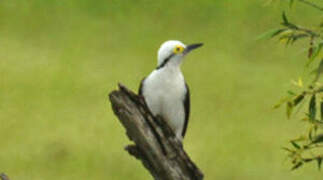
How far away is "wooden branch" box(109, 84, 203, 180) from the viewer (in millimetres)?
7797

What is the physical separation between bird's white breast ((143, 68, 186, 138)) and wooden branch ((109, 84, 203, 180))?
1.22 meters

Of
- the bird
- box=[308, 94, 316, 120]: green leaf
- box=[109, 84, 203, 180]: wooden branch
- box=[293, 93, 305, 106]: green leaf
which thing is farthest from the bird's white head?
box=[308, 94, 316, 120]: green leaf

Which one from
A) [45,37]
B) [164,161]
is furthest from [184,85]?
[45,37]

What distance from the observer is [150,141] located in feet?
26.0

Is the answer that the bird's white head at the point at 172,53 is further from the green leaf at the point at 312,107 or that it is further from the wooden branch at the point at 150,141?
the green leaf at the point at 312,107

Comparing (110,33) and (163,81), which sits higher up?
(110,33)

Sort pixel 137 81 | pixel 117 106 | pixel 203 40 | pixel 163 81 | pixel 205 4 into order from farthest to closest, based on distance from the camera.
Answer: pixel 205 4 < pixel 203 40 < pixel 137 81 < pixel 163 81 < pixel 117 106

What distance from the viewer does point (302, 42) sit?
18.6m

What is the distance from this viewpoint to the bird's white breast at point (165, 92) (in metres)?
9.39

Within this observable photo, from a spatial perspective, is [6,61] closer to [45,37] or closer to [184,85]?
[45,37]

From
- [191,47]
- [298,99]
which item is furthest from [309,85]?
[191,47]

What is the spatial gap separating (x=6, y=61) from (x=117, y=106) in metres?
9.59

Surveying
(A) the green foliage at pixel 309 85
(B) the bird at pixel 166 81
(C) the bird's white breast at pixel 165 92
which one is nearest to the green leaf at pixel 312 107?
(A) the green foliage at pixel 309 85

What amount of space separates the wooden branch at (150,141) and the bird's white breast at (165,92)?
4.00 ft
